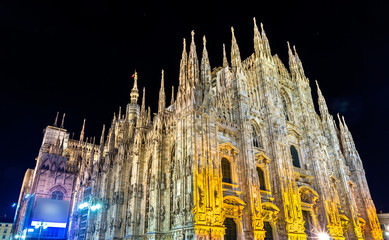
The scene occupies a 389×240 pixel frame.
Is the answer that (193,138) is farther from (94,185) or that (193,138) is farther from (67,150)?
(67,150)

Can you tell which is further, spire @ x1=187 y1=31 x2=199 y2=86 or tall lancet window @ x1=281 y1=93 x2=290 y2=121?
tall lancet window @ x1=281 y1=93 x2=290 y2=121

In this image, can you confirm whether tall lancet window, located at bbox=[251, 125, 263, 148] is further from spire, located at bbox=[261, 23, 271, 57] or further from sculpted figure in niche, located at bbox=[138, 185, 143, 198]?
sculpted figure in niche, located at bbox=[138, 185, 143, 198]

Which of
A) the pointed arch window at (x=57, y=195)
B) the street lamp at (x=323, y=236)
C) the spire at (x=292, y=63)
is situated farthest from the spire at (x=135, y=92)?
the street lamp at (x=323, y=236)

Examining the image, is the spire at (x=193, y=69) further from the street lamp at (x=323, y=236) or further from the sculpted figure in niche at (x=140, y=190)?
the street lamp at (x=323, y=236)

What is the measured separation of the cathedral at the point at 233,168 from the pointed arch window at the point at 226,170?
0.38 ft

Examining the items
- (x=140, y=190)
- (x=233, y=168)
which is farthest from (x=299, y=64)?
(x=140, y=190)

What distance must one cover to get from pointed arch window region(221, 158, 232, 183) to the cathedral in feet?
0.38

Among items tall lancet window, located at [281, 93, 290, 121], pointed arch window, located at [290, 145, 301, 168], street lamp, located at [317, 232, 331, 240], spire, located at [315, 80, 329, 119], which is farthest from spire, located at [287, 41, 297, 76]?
street lamp, located at [317, 232, 331, 240]

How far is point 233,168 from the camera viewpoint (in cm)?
3042

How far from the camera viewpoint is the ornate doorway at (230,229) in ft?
89.4

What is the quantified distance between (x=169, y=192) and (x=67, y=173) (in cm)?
4336

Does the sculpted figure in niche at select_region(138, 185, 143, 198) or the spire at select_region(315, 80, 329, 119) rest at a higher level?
the spire at select_region(315, 80, 329, 119)

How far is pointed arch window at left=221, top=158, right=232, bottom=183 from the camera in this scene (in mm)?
29606

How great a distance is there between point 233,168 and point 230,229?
626 cm
